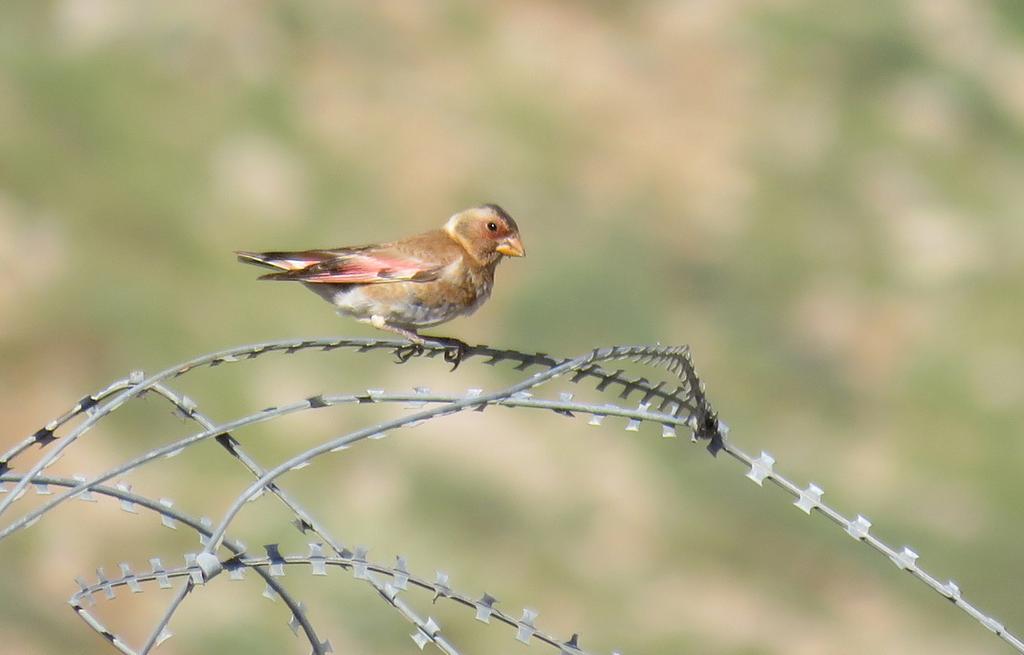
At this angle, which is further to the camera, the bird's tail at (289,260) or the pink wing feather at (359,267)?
the pink wing feather at (359,267)

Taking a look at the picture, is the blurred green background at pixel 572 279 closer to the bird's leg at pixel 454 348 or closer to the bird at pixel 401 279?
the bird at pixel 401 279

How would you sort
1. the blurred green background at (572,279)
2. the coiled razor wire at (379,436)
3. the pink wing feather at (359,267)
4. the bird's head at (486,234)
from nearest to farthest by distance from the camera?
the coiled razor wire at (379,436)
the pink wing feather at (359,267)
the bird's head at (486,234)
the blurred green background at (572,279)

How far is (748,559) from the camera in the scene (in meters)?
13.7

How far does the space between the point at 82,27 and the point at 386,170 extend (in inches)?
152

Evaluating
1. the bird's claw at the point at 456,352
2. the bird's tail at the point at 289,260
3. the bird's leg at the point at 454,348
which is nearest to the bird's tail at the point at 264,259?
the bird's tail at the point at 289,260

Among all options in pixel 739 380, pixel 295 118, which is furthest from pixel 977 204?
pixel 295 118

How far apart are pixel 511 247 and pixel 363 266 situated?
83 cm

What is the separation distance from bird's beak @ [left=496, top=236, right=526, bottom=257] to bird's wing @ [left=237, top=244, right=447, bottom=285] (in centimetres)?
44

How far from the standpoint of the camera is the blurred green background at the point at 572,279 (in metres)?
13.4

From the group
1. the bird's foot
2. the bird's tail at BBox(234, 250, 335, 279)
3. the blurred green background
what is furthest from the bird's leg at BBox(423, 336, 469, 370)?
the blurred green background

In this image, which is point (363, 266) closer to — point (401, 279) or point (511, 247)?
point (401, 279)

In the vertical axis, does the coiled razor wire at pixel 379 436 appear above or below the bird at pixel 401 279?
below

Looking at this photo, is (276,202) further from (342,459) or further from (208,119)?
(342,459)

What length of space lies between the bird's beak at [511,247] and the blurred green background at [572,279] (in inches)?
203
